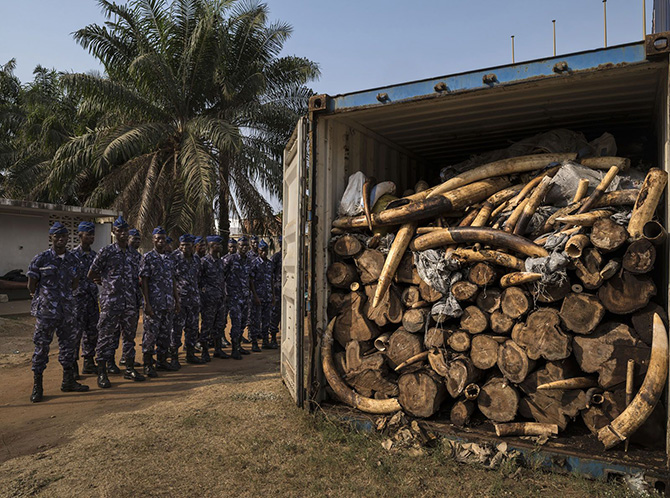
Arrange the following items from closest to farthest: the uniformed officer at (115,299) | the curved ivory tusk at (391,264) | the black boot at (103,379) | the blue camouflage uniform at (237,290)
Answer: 1. the curved ivory tusk at (391,264)
2. the black boot at (103,379)
3. the uniformed officer at (115,299)
4. the blue camouflage uniform at (237,290)

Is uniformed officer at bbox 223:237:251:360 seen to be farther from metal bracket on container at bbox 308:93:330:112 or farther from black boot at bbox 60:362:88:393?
metal bracket on container at bbox 308:93:330:112

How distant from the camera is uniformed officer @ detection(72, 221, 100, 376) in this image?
263 inches

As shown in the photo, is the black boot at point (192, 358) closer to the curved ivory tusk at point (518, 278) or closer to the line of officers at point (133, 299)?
the line of officers at point (133, 299)

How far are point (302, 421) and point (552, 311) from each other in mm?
2403

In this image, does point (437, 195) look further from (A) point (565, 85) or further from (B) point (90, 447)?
(B) point (90, 447)

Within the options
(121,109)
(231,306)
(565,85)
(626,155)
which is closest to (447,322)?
(565,85)

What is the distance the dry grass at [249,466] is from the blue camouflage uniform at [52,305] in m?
1.46

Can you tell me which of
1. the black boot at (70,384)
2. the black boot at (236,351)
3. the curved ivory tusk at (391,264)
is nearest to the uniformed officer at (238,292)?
the black boot at (236,351)

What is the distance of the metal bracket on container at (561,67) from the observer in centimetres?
358

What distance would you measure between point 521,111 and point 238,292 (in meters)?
5.55

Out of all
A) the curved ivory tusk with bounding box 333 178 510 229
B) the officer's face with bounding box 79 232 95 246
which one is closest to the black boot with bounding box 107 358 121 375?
the officer's face with bounding box 79 232 95 246

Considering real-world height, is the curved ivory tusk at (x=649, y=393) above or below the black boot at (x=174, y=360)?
above

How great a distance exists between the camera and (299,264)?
4.68 meters

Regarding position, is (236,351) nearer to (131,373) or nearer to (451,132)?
(131,373)
